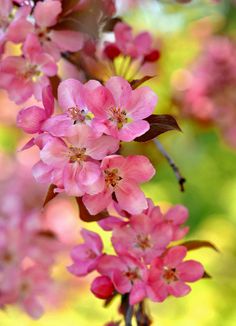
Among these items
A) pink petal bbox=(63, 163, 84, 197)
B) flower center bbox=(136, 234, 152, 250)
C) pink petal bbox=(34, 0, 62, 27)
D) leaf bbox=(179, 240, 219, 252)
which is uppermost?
pink petal bbox=(34, 0, 62, 27)

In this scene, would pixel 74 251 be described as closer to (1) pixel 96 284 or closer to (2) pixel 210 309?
(1) pixel 96 284

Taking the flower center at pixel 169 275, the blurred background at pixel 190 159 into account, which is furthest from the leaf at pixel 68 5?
the blurred background at pixel 190 159

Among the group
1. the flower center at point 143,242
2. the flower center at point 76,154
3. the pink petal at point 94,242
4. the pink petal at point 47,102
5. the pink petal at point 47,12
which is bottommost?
the pink petal at point 94,242

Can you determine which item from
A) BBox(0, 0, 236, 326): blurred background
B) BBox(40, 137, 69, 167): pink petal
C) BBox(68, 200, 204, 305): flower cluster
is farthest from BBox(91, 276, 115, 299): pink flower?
BBox(0, 0, 236, 326): blurred background

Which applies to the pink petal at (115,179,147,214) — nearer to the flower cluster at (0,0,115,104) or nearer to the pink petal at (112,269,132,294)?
the pink petal at (112,269,132,294)

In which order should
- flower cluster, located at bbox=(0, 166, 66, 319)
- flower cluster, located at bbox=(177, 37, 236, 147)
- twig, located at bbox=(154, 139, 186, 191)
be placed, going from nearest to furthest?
twig, located at bbox=(154, 139, 186, 191) < flower cluster, located at bbox=(0, 166, 66, 319) < flower cluster, located at bbox=(177, 37, 236, 147)

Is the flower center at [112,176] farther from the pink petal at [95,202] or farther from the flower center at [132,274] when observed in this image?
the flower center at [132,274]

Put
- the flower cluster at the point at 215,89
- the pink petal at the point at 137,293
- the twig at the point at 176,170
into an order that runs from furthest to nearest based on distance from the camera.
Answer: the flower cluster at the point at 215,89 → the twig at the point at 176,170 → the pink petal at the point at 137,293
